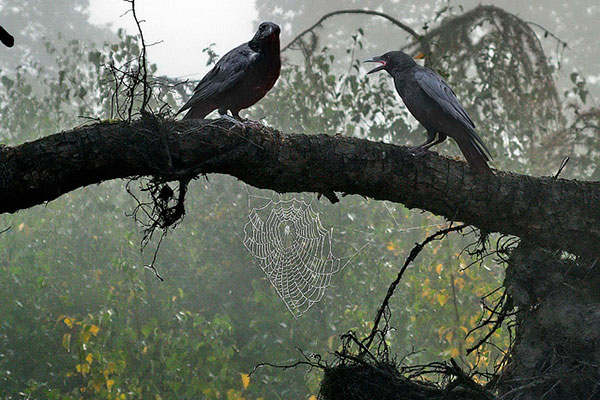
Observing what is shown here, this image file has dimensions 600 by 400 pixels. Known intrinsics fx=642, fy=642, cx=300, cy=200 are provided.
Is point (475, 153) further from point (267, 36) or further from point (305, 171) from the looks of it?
point (267, 36)

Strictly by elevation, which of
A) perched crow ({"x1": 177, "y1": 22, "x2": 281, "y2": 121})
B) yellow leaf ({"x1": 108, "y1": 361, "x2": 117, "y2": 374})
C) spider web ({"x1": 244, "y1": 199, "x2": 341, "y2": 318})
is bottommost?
perched crow ({"x1": 177, "y1": 22, "x2": 281, "y2": 121})

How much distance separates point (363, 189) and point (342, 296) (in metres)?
3.56

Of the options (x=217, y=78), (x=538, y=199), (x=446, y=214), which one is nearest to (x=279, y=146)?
(x=217, y=78)

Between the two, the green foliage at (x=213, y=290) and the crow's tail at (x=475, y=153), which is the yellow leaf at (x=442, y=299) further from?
the crow's tail at (x=475, y=153)

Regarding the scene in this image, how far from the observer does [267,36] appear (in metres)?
2.20

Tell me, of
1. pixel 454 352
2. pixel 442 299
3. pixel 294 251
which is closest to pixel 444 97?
pixel 442 299

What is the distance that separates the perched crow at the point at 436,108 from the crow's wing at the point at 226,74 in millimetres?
650

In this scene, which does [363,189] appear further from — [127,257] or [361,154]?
[127,257]

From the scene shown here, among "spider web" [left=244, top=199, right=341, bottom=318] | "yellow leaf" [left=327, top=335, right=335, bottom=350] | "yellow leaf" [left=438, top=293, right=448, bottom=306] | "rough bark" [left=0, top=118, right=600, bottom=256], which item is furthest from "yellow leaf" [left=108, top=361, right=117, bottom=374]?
"rough bark" [left=0, top=118, right=600, bottom=256]

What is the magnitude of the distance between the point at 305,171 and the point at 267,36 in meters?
0.52

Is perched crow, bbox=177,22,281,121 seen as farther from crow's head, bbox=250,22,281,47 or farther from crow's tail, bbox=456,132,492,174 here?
crow's tail, bbox=456,132,492,174

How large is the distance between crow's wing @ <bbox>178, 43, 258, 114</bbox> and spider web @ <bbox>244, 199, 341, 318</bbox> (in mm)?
2620

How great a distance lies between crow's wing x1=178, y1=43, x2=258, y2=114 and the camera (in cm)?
218

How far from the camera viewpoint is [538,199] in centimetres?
219
